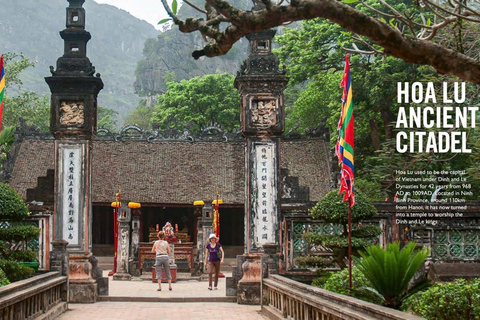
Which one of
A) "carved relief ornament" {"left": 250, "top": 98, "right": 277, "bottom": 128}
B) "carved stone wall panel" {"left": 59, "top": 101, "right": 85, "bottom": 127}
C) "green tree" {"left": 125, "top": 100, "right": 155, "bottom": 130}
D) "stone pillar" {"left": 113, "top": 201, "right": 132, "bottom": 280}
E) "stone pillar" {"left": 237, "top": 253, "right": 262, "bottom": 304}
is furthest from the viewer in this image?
"green tree" {"left": 125, "top": 100, "right": 155, "bottom": 130}

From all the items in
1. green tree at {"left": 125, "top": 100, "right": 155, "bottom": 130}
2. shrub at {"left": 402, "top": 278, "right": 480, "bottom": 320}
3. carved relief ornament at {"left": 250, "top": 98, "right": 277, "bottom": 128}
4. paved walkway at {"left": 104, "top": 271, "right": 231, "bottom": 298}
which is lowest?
paved walkway at {"left": 104, "top": 271, "right": 231, "bottom": 298}

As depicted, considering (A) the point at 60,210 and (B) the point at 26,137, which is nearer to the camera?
(A) the point at 60,210

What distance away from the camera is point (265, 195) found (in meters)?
15.8

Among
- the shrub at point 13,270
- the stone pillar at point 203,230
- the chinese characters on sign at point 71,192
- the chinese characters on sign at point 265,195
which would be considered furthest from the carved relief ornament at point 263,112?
the stone pillar at point 203,230

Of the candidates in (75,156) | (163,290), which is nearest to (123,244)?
(163,290)

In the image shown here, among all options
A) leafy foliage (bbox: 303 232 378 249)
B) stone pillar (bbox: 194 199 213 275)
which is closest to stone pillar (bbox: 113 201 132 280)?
stone pillar (bbox: 194 199 213 275)

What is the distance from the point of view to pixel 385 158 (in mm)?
24906

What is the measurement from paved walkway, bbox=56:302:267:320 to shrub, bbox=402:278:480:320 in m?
4.96

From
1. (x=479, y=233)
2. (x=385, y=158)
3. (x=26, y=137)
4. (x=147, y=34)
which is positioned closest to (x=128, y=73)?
(x=147, y=34)

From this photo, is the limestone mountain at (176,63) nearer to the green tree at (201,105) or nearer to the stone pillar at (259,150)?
the green tree at (201,105)

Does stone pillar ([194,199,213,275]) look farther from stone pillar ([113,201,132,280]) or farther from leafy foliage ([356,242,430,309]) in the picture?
leafy foliage ([356,242,430,309])

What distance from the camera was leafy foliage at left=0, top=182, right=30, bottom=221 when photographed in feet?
43.1

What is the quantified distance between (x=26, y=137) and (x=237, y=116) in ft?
45.9

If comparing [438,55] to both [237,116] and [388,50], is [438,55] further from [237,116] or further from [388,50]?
[237,116]
